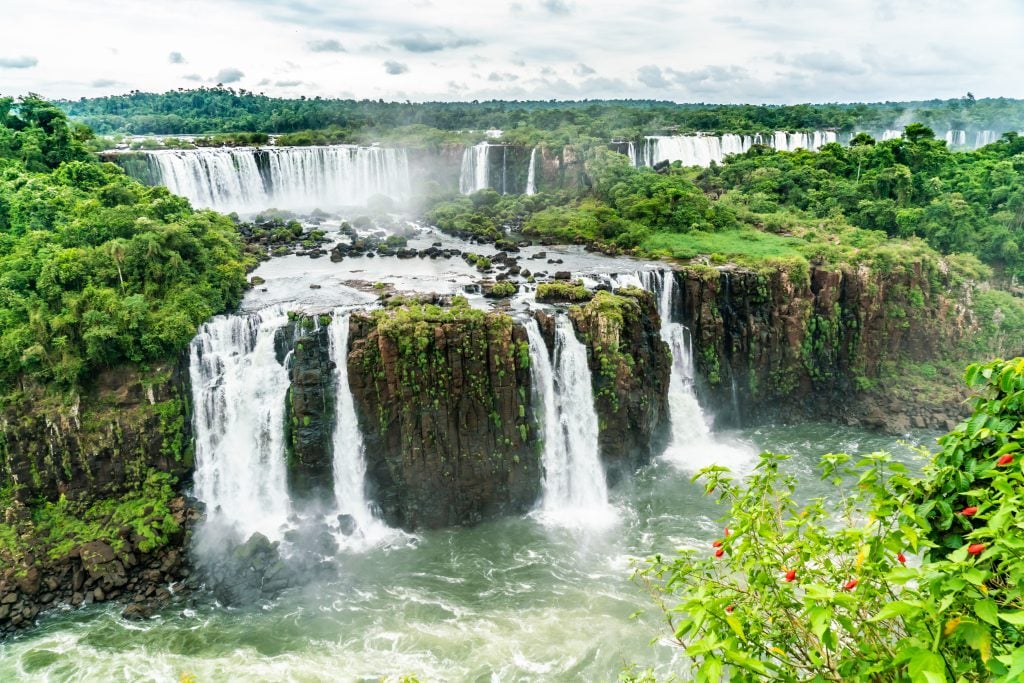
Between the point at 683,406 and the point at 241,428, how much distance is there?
1619cm

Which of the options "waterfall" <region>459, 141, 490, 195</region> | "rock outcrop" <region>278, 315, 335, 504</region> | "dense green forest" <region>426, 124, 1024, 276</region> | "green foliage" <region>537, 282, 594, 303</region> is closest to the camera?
"rock outcrop" <region>278, 315, 335, 504</region>

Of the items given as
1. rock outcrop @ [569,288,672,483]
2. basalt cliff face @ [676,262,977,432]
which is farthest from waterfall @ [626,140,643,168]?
rock outcrop @ [569,288,672,483]

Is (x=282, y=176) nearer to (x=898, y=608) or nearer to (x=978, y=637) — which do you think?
(x=898, y=608)

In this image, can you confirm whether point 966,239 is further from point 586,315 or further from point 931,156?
point 586,315

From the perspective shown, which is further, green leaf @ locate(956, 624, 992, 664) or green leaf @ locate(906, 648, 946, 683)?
green leaf @ locate(956, 624, 992, 664)


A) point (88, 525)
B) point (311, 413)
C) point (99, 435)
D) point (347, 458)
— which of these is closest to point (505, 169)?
point (311, 413)

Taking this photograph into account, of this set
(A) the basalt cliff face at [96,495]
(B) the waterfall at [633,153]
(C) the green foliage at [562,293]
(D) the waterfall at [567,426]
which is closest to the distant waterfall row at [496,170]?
(B) the waterfall at [633,153]

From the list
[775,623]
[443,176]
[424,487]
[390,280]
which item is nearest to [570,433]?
[424,487]

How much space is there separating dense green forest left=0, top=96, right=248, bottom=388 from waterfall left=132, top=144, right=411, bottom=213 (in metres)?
10.7

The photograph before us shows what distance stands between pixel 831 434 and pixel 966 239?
15.2 meters

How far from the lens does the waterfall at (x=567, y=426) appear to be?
21.5 m

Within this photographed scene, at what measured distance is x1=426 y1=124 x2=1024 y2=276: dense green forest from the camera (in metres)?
32.4

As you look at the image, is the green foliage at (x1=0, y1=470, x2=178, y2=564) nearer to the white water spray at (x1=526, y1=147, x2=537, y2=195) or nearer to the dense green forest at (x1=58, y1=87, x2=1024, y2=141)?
the white water spray at (x1=526, y1=147, x2=537, y2=195)

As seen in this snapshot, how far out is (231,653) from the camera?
15766mm
